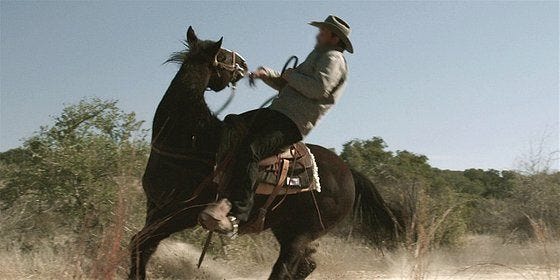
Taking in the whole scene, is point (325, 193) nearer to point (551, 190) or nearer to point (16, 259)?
point (16, 259)


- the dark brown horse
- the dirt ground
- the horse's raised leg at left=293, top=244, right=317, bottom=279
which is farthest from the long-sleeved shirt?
the dirt ground

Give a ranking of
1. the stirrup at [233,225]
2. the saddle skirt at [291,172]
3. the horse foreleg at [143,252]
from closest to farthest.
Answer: the stirrup at [233,225]
the horse foreleg at [143,252]
the saddle skirt at [291,172]

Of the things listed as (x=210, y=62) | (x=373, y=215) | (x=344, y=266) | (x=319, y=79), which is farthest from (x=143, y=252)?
(x=344, y=266)

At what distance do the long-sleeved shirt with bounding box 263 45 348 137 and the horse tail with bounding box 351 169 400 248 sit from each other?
1783 mm

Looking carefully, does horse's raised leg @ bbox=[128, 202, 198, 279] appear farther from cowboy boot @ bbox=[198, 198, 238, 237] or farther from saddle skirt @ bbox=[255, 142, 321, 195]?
saddle skirt @ bbox=[255, 142, 321, 195]

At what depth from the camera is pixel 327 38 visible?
648 cm

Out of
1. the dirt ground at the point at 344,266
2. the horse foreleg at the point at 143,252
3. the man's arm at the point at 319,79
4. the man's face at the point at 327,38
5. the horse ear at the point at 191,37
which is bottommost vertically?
the dirt ground at the point at 344,266

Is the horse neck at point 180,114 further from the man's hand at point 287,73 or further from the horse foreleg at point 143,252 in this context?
the horse foreleg at point 143,252

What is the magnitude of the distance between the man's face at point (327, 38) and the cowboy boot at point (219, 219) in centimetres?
189

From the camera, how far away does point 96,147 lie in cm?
1114

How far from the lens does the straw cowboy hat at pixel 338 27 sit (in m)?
6.45

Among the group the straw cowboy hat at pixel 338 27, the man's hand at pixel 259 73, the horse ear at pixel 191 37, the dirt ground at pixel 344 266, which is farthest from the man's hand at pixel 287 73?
the dirt ground at pixel 344 266

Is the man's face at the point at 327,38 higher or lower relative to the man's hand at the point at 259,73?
higher

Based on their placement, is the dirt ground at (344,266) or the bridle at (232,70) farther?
the dirt ground at (344,266)
